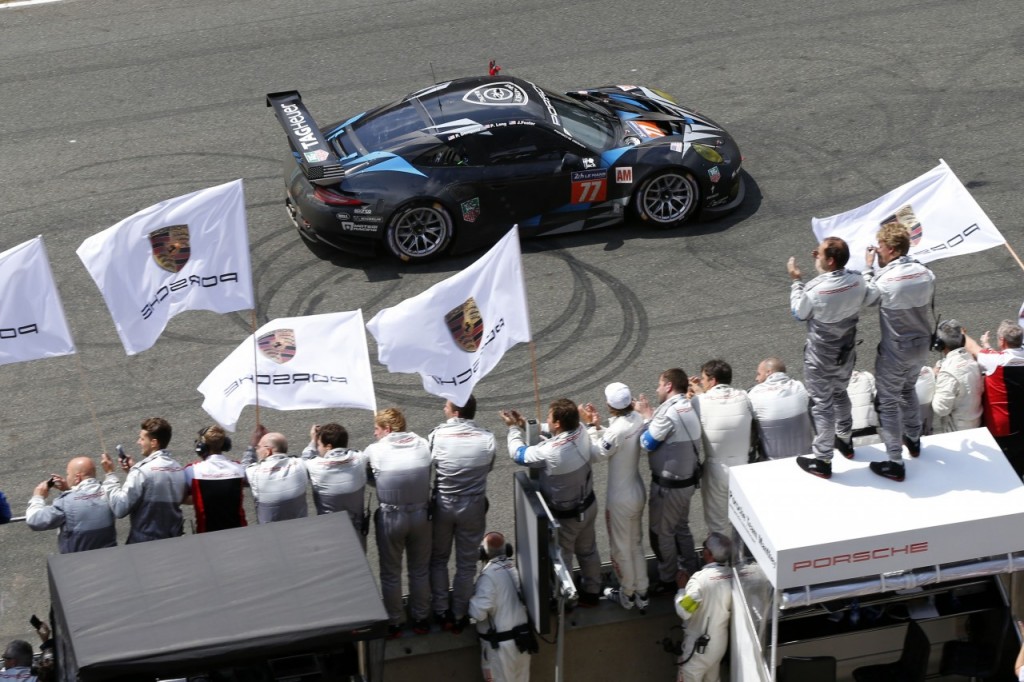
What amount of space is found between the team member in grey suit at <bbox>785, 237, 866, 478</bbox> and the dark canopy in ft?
9.35

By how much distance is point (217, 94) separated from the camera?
16016mm

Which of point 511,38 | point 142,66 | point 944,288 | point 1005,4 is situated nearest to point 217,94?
point 142,66

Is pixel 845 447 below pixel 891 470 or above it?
above

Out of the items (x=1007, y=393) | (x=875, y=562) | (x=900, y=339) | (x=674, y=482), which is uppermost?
(x=900, y=339)

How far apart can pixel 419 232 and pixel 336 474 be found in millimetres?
4747

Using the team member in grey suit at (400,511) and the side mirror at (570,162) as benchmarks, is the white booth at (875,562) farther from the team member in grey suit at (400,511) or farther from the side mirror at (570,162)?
the side mirror at (570,162)

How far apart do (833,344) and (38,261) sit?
16.5ft

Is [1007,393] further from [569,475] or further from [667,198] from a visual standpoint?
[667,198]

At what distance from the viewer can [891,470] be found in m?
8.27

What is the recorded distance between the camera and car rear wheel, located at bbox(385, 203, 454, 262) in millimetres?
12758

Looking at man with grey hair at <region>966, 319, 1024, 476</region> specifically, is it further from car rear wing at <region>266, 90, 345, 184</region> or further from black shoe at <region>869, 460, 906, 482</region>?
car rear wing at <region>266, 90, 345, 184</region>

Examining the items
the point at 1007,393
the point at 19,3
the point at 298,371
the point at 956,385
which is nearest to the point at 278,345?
the point at 298,371

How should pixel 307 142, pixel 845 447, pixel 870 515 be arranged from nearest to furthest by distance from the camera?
1. pixel 870 515
2. pixel 845 447
3. pixel 307 142

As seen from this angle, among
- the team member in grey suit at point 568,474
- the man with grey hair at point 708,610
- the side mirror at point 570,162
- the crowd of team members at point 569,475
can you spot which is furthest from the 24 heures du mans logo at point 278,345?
the side mirror at point 570,162
